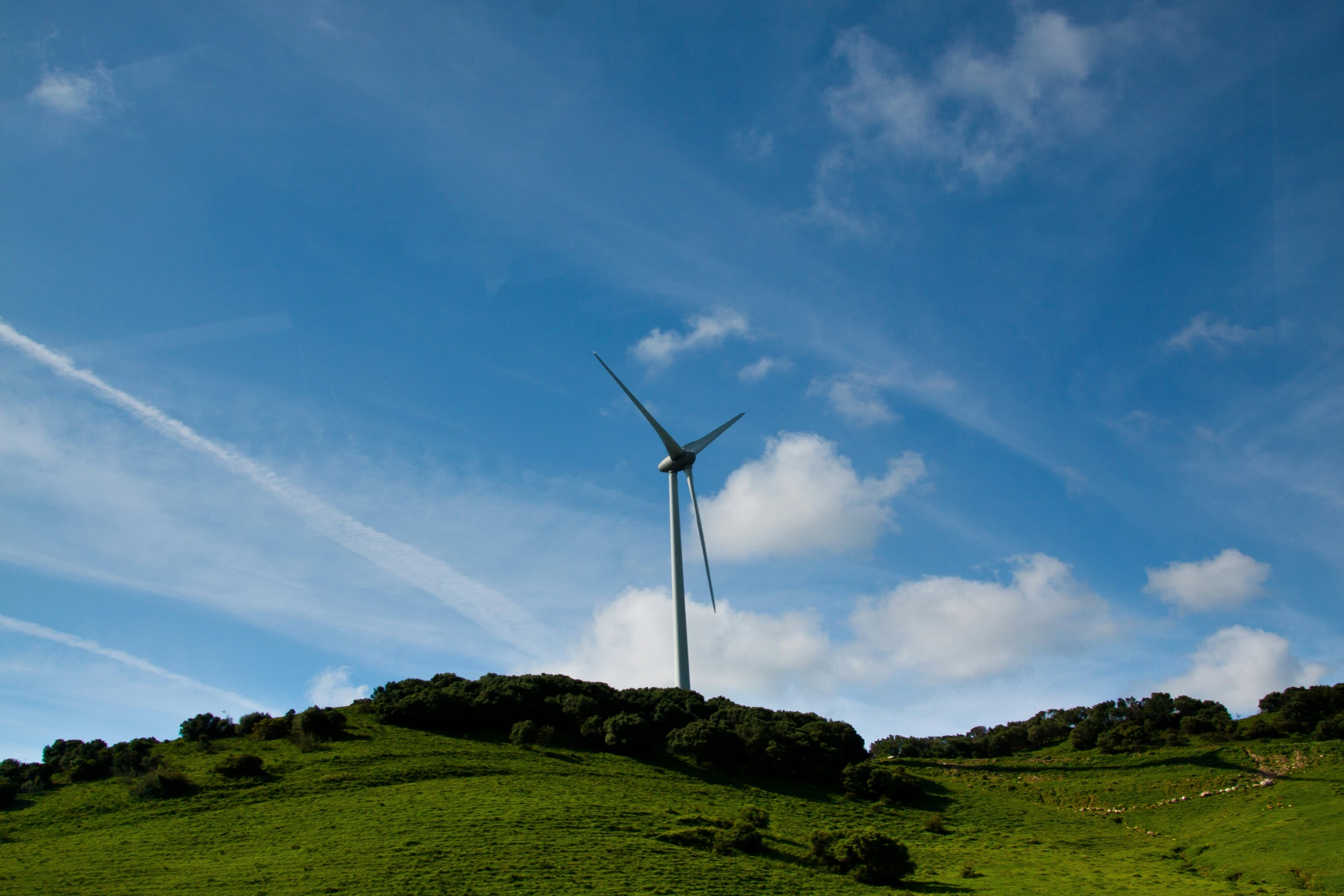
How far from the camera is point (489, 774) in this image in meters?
75.1

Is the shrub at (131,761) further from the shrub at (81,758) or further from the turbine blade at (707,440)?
the turbine blade at (707,440)

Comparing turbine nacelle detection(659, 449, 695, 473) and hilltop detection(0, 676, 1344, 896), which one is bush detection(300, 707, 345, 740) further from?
turbine nacelle detection(659, 449, 695, 473)

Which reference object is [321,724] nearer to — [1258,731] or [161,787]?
[161,787]

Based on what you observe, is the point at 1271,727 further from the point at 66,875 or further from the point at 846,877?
the point at 66,875

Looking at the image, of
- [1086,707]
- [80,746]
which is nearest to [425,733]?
[80,746]

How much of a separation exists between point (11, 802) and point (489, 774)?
37.4m

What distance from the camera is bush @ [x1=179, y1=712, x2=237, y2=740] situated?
8344 centimetres

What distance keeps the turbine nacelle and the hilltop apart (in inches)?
1176

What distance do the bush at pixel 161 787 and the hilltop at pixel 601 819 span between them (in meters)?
0.18

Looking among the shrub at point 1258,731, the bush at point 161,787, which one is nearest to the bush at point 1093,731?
the shrub at point 1258,731

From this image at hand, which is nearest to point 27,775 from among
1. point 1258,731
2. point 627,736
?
point 627,736

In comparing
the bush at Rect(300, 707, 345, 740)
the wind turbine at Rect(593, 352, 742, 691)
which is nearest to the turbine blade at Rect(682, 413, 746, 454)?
the wind turbine at Rect(593, 352, 742, 691)

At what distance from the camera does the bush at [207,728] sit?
3285 inches

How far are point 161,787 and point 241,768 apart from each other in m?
6.05
